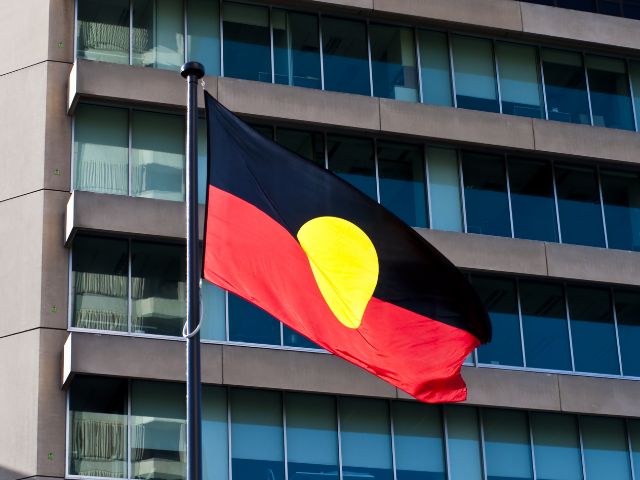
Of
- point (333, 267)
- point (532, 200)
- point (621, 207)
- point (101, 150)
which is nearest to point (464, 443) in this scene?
point (532, 200)

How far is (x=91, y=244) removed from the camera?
23766mm

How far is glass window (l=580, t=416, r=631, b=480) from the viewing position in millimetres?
25625

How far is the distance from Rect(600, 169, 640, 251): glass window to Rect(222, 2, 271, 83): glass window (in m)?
8.61

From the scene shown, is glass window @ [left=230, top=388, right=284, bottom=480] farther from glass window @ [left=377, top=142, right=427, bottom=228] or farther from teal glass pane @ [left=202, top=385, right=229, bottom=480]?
glass window @ [left=377, top=142, right=427, bottom=228]

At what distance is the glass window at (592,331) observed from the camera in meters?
26.5

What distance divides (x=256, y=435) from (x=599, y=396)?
25.3 ft

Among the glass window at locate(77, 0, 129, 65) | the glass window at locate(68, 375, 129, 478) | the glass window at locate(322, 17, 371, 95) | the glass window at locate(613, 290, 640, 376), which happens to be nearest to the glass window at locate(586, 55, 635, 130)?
the glass window at locate(613, 290, 640, 376)

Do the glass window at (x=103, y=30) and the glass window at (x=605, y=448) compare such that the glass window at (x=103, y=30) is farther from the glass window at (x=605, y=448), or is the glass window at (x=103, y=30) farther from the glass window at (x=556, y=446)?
the glass window at (x=605, y=448)

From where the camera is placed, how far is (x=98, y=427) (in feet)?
73.2

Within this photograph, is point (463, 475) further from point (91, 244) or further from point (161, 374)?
point (91, 244)

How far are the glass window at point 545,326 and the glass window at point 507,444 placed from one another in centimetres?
134

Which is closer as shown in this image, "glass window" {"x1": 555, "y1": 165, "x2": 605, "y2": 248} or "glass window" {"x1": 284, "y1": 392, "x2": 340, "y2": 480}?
"glass window" {"x1": 284, "y1": 392, "x2": 340, "y2": 480}

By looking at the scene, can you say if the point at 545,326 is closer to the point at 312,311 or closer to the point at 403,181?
the point at 403,181

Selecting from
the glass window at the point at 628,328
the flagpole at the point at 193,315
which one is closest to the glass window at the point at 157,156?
the glass window at the point at 628,328
